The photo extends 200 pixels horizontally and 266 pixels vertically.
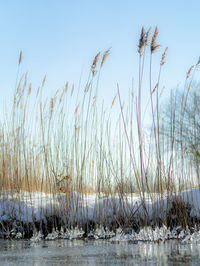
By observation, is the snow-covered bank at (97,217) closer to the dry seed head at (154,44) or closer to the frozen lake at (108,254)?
the frozen lake at (108,254)

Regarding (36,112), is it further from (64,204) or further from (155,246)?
(155,246)

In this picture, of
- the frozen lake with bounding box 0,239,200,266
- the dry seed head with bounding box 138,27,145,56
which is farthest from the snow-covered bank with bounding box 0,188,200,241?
the dry seed head with bounding box 138,27,145,56

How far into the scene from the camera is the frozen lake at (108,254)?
1192mm

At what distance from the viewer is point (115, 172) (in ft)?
6.70

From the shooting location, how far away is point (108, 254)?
53.7 inches

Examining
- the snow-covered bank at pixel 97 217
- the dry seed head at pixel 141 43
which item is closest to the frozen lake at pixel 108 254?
the snow-covered bank at pixel 97 217

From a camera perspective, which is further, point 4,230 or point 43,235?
point 4,230

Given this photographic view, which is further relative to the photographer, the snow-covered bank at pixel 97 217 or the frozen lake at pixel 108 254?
the snow-covered bank at pixel 97 217

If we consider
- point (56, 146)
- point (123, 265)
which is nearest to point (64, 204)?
point (56, 146)

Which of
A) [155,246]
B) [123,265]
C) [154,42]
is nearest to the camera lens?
[123,265]

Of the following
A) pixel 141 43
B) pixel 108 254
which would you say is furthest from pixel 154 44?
pixel 108 254

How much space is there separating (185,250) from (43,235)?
1.03 m

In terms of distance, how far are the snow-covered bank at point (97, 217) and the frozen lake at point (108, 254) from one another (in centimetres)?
26

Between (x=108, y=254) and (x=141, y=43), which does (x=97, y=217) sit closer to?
(x=108, y=254)
